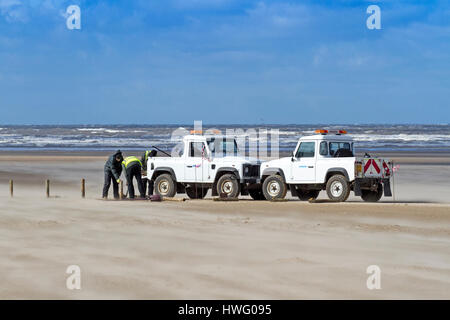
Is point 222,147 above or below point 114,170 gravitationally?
above

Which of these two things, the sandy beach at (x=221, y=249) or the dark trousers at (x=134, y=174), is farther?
the dark trousers at (x=134, y=174)

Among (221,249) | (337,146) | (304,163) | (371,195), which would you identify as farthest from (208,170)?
(221,249)

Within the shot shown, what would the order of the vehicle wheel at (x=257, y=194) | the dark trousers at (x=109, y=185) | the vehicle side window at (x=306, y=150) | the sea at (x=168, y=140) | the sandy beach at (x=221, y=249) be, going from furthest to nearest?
1. the sea at (x=168, y=140)
2. the vehicle wheel at (x=257, y=194)
3. the dark trousers at (x=109, y=185)
4. the vehicle side window at (x=306, y=150)
5. the sandy beach at (x=221, y=249)

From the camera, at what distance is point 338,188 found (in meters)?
22.5

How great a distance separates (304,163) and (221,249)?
9194mm

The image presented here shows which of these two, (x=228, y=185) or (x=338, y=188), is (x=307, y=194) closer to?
(x=338, y=188)

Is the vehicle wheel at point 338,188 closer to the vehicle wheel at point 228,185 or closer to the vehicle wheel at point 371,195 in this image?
the vehicle wheel at point 371,195

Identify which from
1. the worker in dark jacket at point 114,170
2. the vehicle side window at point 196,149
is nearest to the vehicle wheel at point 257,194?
the vehicle side window at point 196,149

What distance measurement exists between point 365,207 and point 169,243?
26.3 feet

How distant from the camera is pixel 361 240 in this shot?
15422 millimetres

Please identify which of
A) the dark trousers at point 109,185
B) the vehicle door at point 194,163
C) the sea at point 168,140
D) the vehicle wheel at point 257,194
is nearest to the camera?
the dark trousers at point 109,185

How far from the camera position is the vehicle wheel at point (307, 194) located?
2416cm

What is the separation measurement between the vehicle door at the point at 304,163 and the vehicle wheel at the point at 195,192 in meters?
3.25
